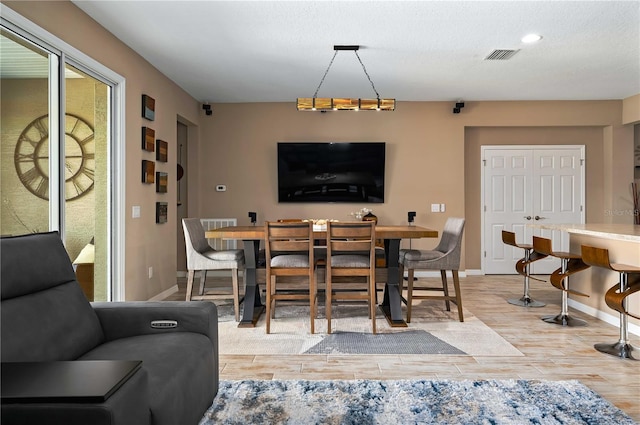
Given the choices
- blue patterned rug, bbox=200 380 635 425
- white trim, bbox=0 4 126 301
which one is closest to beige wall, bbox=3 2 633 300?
white trim, bbox=0 4 126 301

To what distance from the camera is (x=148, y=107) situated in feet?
15.4

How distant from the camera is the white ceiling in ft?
11.4

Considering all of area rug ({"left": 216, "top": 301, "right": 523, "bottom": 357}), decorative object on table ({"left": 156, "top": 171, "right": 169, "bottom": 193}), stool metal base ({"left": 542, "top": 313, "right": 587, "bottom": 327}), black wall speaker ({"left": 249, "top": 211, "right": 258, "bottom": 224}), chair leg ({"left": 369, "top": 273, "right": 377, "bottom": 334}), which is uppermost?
decorative object on table ({"left": 156, "top": 171, "right": 169, "bottom": 193})

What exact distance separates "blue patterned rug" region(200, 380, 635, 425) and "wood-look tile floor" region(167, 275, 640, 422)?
5.8 inches

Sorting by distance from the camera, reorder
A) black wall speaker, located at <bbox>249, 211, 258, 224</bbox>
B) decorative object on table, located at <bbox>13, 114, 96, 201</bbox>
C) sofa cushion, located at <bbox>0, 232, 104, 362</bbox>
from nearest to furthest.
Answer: sofa cushion, located at <bbox>0, 232, 104, 362</bbox>, decorative object on table, located at <bbox>13, 114, 96, 201</bbox>, black wall speaker, located at <bbox>249, 211, 258, 224</bbox>

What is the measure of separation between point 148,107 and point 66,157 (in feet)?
4.91

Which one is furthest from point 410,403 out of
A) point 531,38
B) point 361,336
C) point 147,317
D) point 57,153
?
point 531,38

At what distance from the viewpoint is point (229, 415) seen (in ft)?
7.30

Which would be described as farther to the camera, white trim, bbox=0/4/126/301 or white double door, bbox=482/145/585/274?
white double door, bbox=482/145/585/274

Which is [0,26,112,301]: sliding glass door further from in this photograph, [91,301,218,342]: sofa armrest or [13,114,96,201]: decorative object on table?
[91,301,218,342]: sofa armrest

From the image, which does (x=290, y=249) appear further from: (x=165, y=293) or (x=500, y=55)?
(x=500, y=55)

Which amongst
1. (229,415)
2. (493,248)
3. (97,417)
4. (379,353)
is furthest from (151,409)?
(493,248)

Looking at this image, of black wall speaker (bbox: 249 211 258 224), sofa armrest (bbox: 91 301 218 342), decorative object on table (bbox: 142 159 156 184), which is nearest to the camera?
sofa armrest (bbox: 91 301 218 342)

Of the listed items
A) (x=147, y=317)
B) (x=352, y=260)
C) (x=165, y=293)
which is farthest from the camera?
(x=165, y=293)
